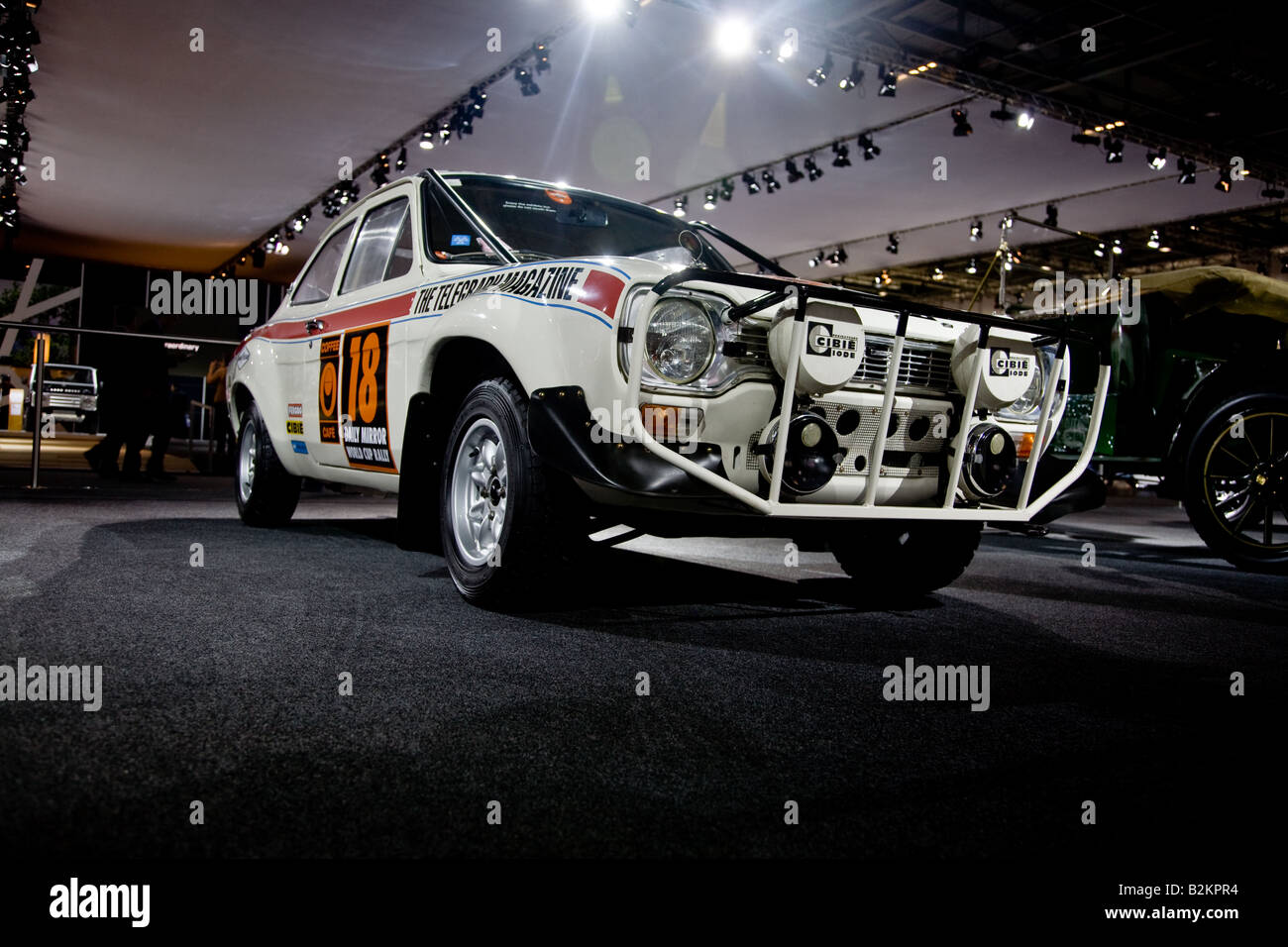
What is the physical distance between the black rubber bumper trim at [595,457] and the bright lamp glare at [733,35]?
934 cm

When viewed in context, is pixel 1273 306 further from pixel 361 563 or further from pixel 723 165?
pixel 723 165

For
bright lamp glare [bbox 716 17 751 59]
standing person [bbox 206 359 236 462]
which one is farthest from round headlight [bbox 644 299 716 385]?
standing person [bbox 206 359 236 462]

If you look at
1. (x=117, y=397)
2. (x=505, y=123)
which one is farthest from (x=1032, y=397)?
(x=505, y=123)

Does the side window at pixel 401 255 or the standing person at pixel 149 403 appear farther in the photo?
the standing person at pixel 149 403

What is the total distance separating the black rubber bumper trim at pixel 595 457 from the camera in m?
2.63

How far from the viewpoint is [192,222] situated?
20844 mm

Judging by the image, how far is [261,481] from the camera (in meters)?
5.38

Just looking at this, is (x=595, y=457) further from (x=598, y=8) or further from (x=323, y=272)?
(x=598, y=8)

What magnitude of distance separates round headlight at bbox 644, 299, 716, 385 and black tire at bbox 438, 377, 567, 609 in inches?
20.8

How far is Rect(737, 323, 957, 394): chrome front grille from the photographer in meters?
2.90

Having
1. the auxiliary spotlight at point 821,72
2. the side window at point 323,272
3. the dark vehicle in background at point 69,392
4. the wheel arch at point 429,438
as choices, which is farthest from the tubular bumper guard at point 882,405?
the dark vehicle in background at point 69,392

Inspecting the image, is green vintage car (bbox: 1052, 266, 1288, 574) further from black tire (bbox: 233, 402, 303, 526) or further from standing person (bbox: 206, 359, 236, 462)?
standing person (bbox: 206, 359, 236, 462)

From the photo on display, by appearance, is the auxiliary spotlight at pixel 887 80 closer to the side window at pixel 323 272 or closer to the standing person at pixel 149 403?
the side window at pixel 323 272
